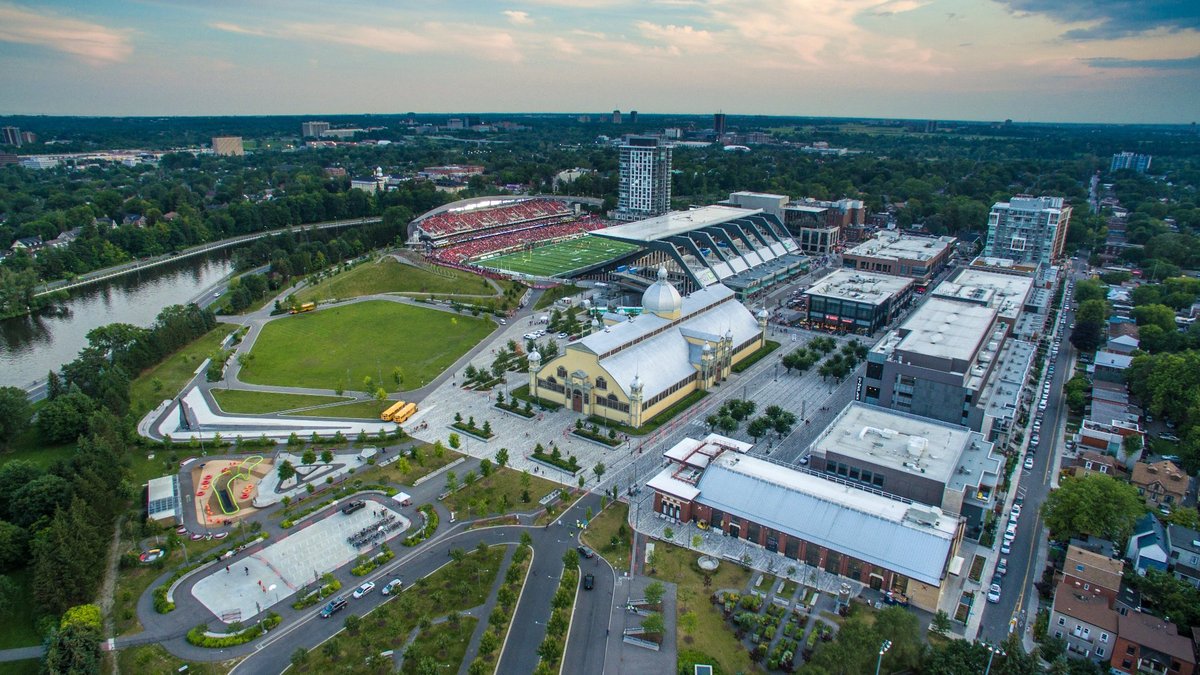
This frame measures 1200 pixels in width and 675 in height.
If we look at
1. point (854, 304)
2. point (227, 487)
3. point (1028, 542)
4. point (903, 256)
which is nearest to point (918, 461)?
point (1028, 542)

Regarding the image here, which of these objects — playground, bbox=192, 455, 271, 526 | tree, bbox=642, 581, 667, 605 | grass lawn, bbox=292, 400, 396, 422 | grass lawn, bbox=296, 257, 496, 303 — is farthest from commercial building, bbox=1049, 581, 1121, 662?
grass lawn, bbox=296, 257, 496, 303

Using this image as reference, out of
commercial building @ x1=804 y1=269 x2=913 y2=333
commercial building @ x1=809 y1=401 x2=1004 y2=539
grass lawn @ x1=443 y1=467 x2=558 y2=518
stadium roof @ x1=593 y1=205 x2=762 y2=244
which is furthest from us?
stadium roof @ x1=593 y1=205 x2=762 y2=244

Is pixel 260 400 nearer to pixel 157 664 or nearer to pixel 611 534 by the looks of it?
pixel 157 664

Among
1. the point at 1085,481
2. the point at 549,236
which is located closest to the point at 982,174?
the point at 549,236

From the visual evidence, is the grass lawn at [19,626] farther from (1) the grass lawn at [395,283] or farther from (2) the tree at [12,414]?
(1) the grass lawn at [395,283]

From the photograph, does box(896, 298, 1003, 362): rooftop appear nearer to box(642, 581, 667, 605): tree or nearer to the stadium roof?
box(642, 581, 667, 605): tree

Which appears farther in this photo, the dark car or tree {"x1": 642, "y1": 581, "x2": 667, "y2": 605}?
the dark car

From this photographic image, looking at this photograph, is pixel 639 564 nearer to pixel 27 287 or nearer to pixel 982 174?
pixel 27 287

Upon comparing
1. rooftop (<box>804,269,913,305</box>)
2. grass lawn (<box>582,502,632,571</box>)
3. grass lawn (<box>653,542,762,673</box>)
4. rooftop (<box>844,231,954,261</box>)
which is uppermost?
rooftop (<box>844,231,954,261</box>)
